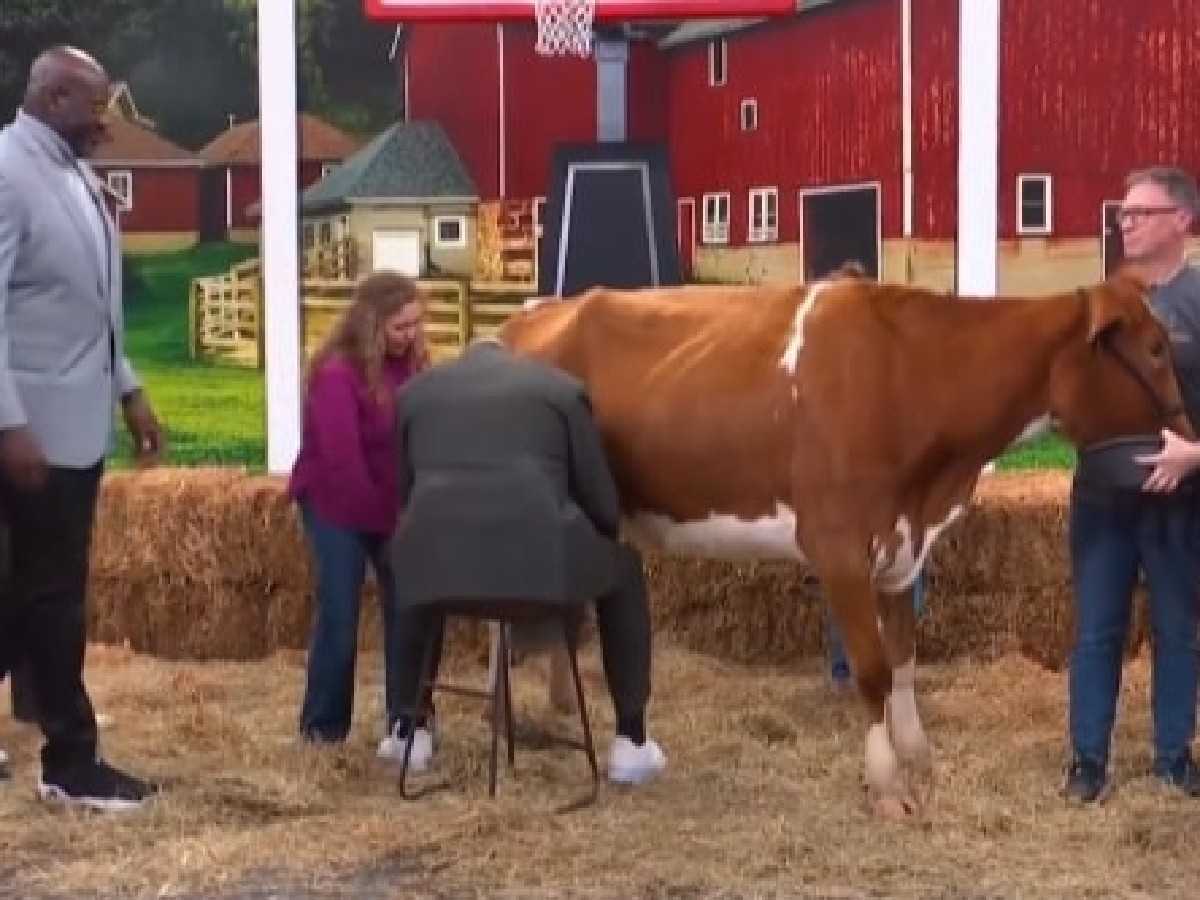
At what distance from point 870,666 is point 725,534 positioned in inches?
25.9

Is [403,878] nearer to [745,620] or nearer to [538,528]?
[538,528]

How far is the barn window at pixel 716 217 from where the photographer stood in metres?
8.49

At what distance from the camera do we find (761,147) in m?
8.50

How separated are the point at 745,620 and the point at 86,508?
10.8 ft

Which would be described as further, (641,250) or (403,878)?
(641,250)

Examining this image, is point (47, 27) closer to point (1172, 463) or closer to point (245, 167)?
point (245, 167)

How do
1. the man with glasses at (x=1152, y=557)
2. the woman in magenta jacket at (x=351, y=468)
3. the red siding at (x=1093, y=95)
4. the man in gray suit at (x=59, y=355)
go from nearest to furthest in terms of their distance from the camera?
the man in gray suit at (x=59, y=355), the man with glasses at (x=1152, y=557), the woman in magenta jacket at (x=351, y=468), the red siding at (x=1093, y=95)

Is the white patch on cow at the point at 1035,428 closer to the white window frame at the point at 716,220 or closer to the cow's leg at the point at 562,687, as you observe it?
the cow's leg at the point at 562,687

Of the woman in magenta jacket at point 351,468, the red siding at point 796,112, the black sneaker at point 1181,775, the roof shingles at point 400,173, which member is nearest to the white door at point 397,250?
the roof shingles at point 400,173

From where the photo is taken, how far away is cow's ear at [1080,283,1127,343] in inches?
211

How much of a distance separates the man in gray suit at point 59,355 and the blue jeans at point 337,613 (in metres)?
0.93

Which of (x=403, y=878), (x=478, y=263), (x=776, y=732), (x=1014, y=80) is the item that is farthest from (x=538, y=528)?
(x=1014, y=80)

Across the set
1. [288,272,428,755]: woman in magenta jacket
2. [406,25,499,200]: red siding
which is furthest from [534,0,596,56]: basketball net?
[288,272,428,755]: woman in magenta jacket

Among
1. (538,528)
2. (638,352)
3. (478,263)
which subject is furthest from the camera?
(478,263)
